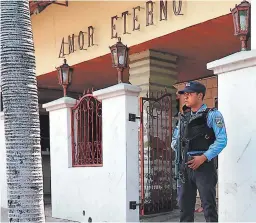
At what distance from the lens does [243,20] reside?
4402 mm

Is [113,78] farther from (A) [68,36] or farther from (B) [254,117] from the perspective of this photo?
(B) [254,117]

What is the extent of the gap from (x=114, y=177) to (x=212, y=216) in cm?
222

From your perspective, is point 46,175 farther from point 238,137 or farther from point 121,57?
point 238,137

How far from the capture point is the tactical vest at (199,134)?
4.00 metres

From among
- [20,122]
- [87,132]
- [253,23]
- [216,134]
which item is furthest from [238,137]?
[87,132]

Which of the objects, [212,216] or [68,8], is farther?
[68,8]

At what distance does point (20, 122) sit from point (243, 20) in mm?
2378

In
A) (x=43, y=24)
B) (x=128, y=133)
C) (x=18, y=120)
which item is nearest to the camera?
(x=18, y=120)

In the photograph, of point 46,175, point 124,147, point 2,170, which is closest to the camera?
point 124,147

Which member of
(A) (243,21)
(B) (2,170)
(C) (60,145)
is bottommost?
(B) (2,170)

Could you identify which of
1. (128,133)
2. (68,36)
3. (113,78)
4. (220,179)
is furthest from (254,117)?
(113,78)

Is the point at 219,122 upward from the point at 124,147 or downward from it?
upward

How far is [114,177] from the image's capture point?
19.6ft

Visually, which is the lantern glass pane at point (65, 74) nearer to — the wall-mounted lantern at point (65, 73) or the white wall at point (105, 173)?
the wall-mounted lantern at point (65, 73)
